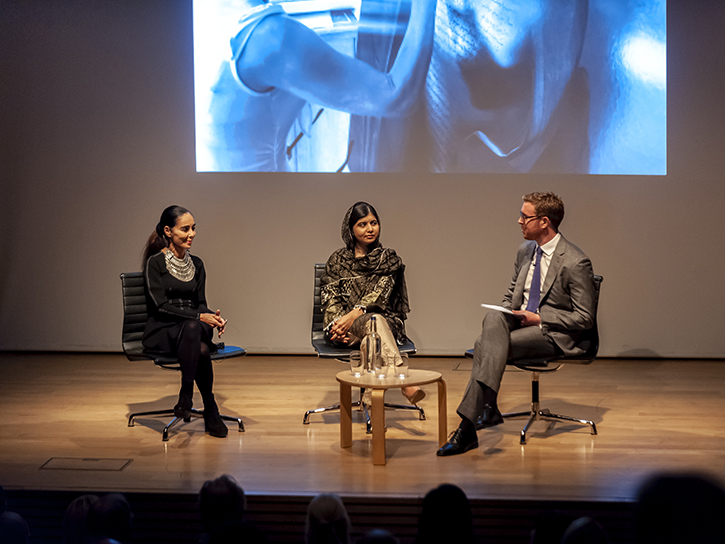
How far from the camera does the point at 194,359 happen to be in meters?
3.47

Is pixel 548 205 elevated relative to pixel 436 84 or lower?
lower

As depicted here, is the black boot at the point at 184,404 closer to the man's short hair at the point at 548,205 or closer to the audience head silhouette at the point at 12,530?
the audience head silhouette at the point at 12,530

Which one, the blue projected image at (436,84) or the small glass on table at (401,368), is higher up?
the blue projected image at (436,84)

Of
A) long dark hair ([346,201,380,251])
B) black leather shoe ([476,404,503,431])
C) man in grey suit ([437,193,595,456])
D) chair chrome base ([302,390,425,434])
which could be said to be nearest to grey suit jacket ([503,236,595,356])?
man in grey suit ([437,193,595,456])

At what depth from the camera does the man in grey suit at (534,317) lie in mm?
3227

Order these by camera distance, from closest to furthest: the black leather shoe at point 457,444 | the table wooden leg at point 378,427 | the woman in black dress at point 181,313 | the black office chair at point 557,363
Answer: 1. the table wooden leg at point 378,427
2. the black leather shoe at point 457,444
3. the black office chair at point 557,363
4. the woman in black dress at point 181,313

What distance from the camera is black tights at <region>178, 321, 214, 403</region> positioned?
3.47 meters

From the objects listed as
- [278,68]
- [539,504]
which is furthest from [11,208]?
[539,504]

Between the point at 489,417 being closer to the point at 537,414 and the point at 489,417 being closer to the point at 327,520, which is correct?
the point at 537,414

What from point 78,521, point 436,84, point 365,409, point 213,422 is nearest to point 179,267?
point 213,422

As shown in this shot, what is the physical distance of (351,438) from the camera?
3369mm

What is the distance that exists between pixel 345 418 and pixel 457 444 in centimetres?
54

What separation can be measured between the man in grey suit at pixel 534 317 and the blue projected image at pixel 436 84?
198cm

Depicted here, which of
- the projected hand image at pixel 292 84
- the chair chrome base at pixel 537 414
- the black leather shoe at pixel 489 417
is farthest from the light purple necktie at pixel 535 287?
the projected hand image at pixel 292 84
